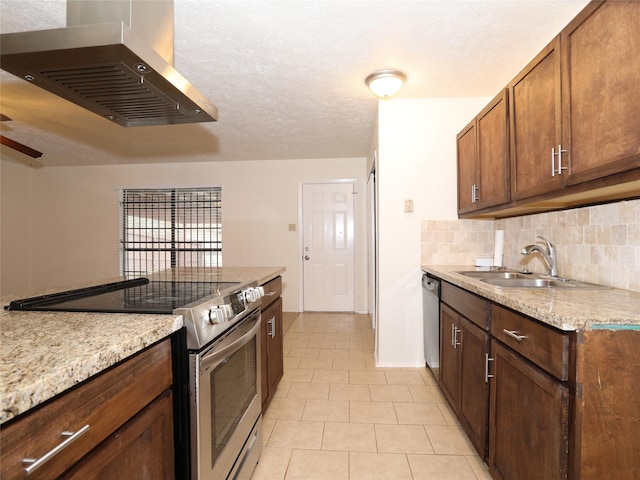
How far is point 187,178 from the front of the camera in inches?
211

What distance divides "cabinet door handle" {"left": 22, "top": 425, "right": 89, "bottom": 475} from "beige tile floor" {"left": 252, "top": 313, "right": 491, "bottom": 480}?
1.24 metres

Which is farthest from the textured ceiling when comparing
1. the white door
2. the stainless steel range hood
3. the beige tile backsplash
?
the white door

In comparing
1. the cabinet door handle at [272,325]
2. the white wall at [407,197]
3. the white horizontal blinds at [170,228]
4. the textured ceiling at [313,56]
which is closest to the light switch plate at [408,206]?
the white wall at [407,197]

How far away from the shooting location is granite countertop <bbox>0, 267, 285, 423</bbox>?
549 millimetres

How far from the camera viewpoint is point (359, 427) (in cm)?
202

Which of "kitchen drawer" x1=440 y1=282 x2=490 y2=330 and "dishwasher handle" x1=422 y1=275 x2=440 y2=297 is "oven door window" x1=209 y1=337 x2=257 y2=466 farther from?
"dishwasher handle" x1=422 y1=275 x2=440 y2=297

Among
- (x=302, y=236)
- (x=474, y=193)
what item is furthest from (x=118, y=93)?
(x=302, y=236)

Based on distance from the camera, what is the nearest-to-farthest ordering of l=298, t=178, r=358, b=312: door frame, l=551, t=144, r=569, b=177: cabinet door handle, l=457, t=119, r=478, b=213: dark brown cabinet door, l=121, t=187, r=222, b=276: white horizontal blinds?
l=551, t=144, r=569, b=177: cabinet door handle
l=457, t=119, r=478, b=213: dark brown cabinet door
l=298, t=178, r=358, b=312: door frame
l=121, t=187, r=222, b=276: white horizontal blinds

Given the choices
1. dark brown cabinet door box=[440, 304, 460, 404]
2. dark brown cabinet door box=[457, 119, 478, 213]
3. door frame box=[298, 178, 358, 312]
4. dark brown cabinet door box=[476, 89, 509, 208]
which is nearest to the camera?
dark brown cabinet door box=[440, 304, 460, 404]

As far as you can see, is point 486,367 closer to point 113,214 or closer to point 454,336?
point 454,336

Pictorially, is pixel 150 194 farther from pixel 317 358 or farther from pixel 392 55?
pixel 392 55

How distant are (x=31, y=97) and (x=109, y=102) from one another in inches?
89.5

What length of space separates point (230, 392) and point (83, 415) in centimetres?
75

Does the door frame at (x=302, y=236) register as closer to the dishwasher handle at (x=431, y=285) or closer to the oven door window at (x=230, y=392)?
the dishwasher handle at (x=431, y=285)
